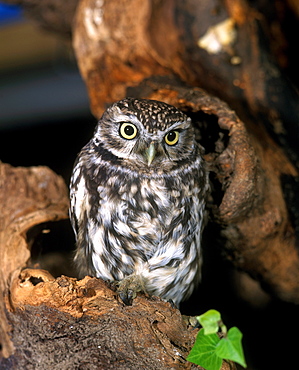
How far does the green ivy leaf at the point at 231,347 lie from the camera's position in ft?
4.80

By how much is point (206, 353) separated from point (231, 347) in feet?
0.48

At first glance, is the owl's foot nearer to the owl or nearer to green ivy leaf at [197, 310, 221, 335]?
the owl

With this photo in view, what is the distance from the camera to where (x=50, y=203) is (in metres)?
2.64

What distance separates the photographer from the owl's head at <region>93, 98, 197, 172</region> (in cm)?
200

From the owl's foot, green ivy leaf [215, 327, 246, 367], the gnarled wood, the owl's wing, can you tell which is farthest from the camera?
the gnarled wood

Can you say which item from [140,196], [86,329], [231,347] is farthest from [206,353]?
[140,196]

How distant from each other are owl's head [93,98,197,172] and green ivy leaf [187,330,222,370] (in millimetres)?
795

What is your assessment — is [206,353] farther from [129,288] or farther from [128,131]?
[128,131]

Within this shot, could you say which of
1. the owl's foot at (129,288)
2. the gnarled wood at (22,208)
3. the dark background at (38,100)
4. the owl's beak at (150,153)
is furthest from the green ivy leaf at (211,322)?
the dark background at (38,100)

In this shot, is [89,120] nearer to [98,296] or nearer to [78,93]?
[78,93]

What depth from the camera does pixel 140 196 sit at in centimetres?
210

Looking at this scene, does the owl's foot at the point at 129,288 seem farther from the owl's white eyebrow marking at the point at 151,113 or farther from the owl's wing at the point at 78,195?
the owl's white eyebrow marking at the point at 151,113

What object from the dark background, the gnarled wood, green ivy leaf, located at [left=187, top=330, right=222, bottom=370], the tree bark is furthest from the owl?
Result: the dark background

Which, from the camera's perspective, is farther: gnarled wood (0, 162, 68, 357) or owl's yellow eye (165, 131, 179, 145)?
gnarled wood (0, 162, 68, 357)
